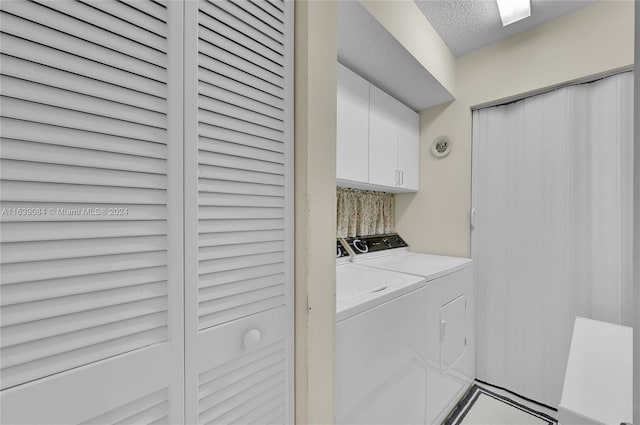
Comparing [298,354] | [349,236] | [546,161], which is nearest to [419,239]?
[349,236]

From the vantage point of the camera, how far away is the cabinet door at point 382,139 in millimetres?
1909

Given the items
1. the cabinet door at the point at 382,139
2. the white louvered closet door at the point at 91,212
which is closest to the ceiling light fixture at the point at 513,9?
the cabinet door at the point at 382,139

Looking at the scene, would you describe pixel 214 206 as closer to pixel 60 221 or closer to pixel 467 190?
pixel 60 221

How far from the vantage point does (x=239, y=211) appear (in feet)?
2.40

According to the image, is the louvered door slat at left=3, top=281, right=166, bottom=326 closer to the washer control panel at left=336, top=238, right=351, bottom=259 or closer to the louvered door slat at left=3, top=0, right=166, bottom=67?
the louvered door slat at left=3, top=0, right=166, bottom=67

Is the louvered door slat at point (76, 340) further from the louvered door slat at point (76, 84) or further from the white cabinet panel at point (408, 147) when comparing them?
the white cabinet panel at point (408, 147)

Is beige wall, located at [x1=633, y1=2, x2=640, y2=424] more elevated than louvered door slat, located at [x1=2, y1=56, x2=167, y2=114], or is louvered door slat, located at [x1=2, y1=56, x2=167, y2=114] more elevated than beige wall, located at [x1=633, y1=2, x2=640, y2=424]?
louvered door slat, located at [x1=2, y1=56, x2=167, y2=114]

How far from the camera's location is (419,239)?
96.4 inches

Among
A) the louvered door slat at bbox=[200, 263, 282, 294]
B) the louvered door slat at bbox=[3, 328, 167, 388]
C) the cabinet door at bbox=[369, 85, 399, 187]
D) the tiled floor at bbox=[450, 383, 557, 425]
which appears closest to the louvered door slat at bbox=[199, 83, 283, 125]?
the louvered door slat at bbox=[200, 263, 282, 294]

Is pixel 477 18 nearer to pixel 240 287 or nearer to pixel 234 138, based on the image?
pixel 234 138

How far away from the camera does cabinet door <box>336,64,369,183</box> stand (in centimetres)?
165

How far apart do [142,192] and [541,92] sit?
2538 millimetres

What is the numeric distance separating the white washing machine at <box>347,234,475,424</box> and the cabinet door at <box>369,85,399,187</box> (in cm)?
53

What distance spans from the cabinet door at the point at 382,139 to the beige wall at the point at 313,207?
1047 mm
